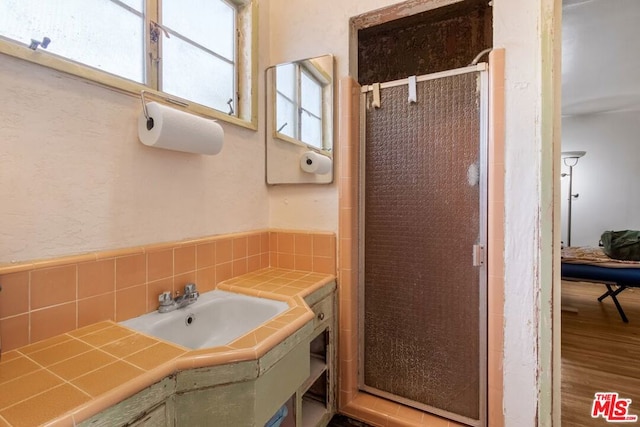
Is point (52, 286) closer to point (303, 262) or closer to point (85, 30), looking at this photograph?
point (85, 30)

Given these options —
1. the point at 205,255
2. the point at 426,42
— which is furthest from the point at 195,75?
the point at 426,42

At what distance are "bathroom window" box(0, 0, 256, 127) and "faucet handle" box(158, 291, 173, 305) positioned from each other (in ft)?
2.25

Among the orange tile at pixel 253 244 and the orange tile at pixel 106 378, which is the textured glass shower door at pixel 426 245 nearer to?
the orange tile at pixel 253 244

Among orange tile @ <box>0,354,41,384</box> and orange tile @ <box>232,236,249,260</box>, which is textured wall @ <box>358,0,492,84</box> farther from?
orange tile @ <box>0,354,41,384</box>

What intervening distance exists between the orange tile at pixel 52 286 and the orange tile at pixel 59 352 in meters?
0.11

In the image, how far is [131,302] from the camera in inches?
35.8

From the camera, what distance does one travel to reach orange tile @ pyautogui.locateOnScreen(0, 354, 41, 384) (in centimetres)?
58

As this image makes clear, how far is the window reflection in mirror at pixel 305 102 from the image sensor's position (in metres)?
1.44

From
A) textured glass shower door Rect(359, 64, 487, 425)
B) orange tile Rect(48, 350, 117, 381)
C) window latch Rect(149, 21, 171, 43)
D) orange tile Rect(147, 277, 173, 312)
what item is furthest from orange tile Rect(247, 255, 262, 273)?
window latch Rect(149, 21, 171, 43)

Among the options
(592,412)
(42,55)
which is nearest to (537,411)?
(592,412)

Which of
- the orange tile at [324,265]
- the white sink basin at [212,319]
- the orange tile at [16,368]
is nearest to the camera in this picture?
the orange tile at [16,368]

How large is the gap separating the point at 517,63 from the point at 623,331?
8.87 feet

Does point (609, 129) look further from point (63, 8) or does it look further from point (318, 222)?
point (63, 8)

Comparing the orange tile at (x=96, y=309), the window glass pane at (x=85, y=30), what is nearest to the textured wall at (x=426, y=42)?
the window glass pane at (x=85, y=30)
